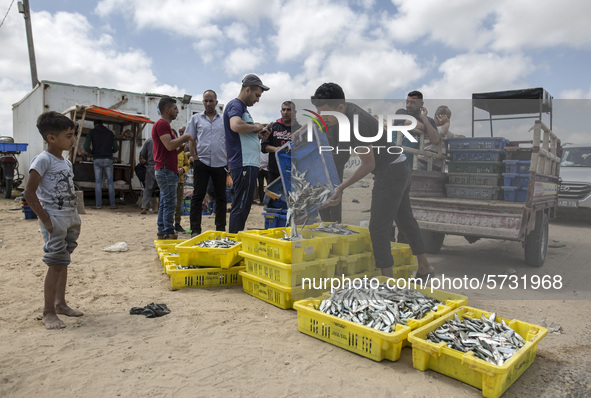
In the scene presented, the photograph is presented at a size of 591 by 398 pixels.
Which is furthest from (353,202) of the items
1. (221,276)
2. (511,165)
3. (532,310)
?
(511,165)

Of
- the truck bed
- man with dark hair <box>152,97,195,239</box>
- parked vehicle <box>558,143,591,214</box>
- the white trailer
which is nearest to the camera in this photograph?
the truck bed

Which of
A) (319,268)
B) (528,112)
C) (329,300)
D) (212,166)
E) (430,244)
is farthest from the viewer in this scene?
(528,112)

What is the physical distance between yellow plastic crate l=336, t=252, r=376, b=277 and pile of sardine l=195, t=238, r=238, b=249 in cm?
131

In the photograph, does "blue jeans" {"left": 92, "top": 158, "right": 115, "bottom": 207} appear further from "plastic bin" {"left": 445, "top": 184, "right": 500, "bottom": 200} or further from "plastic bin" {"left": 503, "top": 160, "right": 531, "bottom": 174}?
"plastic bin" {"left": 503, "top": 160, "right": 531, "bottom": 174}

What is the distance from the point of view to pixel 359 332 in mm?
3021

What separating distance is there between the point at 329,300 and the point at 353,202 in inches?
55.5

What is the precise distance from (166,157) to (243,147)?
1.44 meters

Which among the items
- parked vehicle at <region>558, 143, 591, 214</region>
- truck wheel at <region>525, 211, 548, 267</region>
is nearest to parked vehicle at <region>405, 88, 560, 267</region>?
truck wheel at <region>525, 211, 548, 267</region>

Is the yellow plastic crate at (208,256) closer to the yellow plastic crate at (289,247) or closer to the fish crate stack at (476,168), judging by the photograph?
the yellow plastic crate at (289,247)

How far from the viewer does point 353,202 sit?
457 cm

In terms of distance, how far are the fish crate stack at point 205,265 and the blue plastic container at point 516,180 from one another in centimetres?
434

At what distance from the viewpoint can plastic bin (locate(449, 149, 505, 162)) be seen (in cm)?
638

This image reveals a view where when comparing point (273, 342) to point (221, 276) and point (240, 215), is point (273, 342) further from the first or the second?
point (240, 215)

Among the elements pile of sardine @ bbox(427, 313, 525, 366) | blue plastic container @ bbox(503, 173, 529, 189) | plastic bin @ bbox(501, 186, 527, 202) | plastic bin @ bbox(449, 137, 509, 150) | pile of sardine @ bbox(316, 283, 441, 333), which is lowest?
pile of sardine @ bbox(427, 313, 525, 366)
